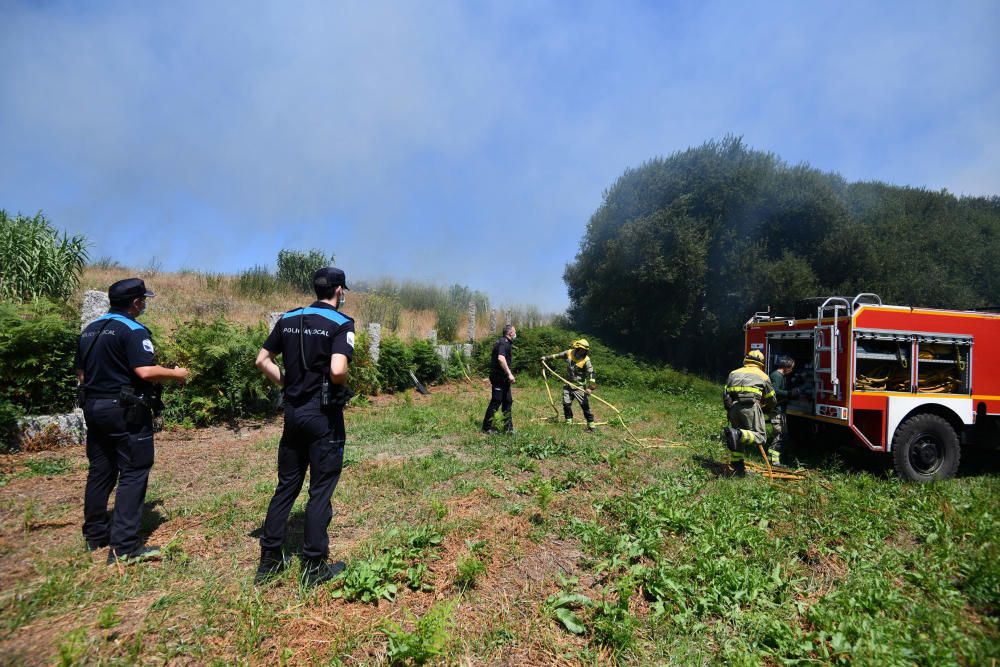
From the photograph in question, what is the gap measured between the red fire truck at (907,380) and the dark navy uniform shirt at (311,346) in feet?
20.6

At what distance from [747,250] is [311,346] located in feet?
59.1

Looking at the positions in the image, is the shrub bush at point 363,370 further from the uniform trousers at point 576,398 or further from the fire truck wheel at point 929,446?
the fire truck wheel at point 929,446

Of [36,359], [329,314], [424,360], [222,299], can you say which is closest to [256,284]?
[222,299]

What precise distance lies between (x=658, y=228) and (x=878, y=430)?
12.9m

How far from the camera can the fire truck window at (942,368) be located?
6.83 m

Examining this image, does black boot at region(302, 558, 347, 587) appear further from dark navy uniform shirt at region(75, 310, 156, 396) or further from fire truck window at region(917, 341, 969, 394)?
fire truck window at region(917, 341, 969, 394)

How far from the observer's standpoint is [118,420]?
3541 mm

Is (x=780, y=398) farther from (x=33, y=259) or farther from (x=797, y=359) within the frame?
(x=33, y=259)

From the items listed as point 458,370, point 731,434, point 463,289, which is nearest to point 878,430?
point 731,434

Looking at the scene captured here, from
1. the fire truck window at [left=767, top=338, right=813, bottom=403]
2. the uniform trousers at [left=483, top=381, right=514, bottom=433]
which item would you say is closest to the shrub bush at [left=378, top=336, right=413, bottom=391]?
the uniform trousers at [left=483, top=381, right=514, bottom=433]

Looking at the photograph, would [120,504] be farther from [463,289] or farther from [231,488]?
[463,289]

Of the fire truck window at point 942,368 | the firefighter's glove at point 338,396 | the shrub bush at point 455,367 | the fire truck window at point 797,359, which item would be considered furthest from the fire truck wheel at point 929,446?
the shrub bush at point 455,367

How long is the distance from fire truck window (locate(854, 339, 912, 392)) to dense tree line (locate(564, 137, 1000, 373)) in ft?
35.1

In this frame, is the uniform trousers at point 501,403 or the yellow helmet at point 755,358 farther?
the uniform trousers at point 501,403
